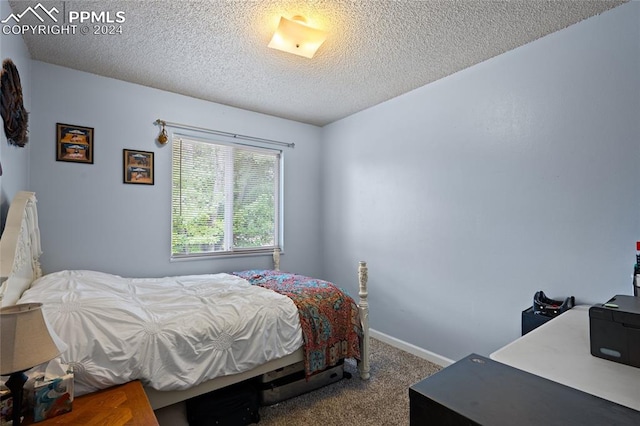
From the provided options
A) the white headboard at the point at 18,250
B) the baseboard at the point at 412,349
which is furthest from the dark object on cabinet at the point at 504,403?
the baseboard at the point at 412,349

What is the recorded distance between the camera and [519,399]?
2.46ft

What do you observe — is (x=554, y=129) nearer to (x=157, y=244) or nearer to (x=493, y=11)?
(x=493, y=11)

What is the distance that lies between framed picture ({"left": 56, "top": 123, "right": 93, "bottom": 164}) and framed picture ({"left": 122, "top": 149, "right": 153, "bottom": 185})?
270 millimetres

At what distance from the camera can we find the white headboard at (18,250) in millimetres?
1461

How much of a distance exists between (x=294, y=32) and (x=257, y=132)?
1.91m

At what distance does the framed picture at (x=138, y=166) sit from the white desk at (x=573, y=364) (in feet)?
10.2

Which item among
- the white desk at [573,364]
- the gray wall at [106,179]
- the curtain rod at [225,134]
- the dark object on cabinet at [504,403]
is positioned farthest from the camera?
the curtain rod at [225,134]

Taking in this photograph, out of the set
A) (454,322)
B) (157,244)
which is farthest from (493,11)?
(157,244)

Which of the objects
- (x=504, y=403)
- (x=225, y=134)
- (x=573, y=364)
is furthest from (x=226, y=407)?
(x=225, y=134)

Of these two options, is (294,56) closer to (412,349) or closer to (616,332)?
(616,332)

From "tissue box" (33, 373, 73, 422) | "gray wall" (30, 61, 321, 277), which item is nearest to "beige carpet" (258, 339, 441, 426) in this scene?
"tissue box" (33, 373, 73, 422)

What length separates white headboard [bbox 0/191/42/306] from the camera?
4.79 feet

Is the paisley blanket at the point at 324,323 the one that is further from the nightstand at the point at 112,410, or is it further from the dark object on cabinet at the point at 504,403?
the dark object on cabinet at the point at 504,403

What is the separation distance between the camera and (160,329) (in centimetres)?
162
